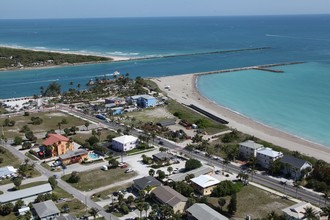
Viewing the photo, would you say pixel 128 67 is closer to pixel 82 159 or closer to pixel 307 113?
pixel 307 113

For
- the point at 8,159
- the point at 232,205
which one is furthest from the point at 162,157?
the point at 8,159

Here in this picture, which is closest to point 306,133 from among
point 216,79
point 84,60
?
point 216,79

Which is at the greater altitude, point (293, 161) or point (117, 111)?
point (117, 111)

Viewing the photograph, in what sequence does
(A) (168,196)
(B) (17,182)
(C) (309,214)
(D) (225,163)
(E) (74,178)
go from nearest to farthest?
(C) (309,214) → (A) (168,196) → (B) (17,182) → (E) (74,178) → (D) (225,163)

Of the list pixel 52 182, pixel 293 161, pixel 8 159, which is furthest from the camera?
pixel 8 159

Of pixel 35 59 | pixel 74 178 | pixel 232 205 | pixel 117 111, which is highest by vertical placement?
pixel 35 59

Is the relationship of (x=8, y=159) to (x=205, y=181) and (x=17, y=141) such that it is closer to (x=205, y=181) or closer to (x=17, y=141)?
(x=17, y=141)

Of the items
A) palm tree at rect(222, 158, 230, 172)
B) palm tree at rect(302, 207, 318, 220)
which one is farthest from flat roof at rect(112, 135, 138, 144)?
palm tree at rect(302, 207, 318, 220)
